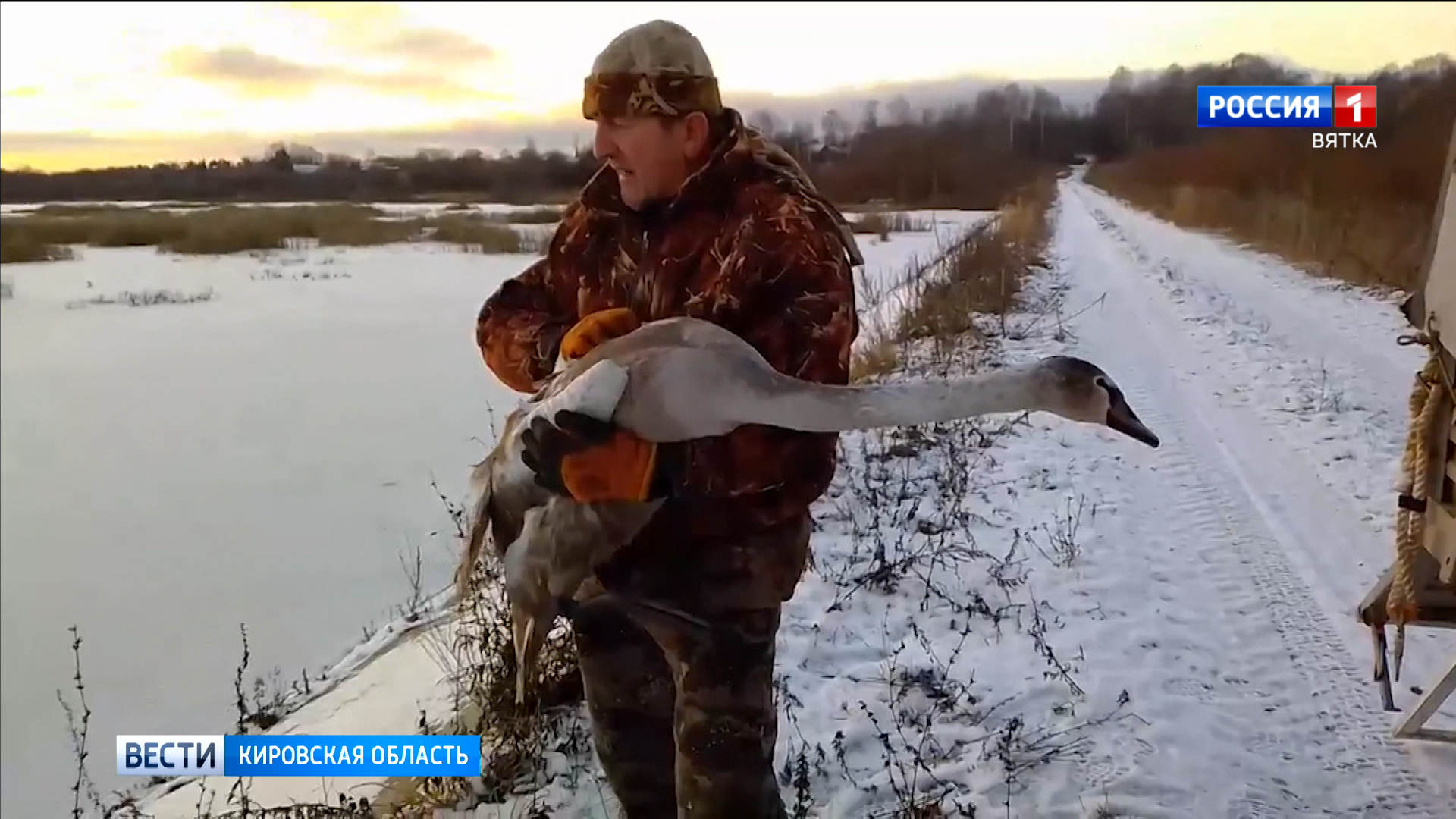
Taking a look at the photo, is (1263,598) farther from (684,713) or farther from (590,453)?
(590,453)

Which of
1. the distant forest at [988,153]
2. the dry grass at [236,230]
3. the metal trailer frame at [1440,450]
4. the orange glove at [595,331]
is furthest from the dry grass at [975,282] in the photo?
the orange glove at [595,331]

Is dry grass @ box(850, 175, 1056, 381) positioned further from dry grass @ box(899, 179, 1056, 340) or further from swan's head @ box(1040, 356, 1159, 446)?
swan's head @ box(1040, 356, 1159, 446)

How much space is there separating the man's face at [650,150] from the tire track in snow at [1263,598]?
5.67 ft

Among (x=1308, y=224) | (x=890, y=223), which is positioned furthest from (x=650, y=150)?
(x=1308, y=224)

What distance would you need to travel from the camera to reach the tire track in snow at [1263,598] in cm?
219

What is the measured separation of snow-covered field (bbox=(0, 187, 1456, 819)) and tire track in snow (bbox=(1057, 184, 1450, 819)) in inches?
0.4

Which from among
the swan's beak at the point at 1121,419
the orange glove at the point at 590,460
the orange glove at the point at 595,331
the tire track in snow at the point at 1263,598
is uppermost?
the orange glove at the point at 595,331

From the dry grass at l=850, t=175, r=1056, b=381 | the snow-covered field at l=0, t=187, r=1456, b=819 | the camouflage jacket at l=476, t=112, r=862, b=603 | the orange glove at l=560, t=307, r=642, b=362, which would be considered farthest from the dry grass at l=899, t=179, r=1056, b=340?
the orange glove at l=560, t=307, r=642, b=362

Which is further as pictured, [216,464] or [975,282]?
[975,282]

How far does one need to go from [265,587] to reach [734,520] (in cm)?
266

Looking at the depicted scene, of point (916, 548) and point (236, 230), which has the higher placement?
point (236, 230)

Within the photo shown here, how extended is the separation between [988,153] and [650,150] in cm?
171

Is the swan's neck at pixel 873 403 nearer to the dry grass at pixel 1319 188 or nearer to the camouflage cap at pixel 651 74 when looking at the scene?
the camouflage cap at pixel 651 74

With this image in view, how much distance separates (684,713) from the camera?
150cm
